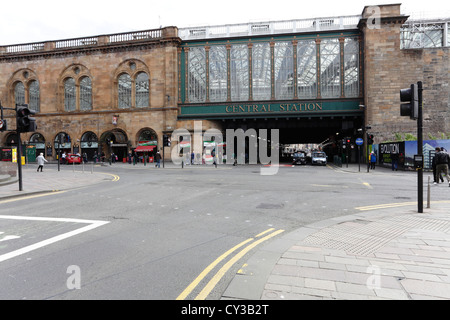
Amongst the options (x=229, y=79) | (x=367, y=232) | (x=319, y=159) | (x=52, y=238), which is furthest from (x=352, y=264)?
(x=229, y=79)

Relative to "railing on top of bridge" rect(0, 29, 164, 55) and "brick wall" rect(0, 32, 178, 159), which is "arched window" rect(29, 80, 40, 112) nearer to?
"brick wall" rect(0, 32, 178, 159)

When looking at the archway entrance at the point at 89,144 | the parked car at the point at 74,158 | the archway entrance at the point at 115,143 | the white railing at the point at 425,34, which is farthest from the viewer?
the archway entrance at the point at 89,144

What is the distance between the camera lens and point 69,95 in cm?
4203

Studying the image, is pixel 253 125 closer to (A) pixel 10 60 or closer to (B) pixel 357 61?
(B) pixel 357 61

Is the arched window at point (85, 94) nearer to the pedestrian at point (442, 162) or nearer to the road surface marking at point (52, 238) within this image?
the road surface marking at point (52, 238)

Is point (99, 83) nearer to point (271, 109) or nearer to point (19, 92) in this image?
point (19, 92)

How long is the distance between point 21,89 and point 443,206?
52.1 metres

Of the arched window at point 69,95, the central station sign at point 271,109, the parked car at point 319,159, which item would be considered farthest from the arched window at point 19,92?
the parked car at point 319,159

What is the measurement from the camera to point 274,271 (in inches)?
155

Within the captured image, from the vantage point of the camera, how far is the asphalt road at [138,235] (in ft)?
11.9

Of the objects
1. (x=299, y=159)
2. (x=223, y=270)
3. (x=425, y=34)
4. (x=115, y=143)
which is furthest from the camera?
(x=115, y=143)

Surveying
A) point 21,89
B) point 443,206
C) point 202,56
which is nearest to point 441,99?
point 202,56

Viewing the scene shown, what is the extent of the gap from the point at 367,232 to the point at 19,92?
5171cm

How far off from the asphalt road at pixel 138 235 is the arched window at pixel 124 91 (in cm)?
3152
